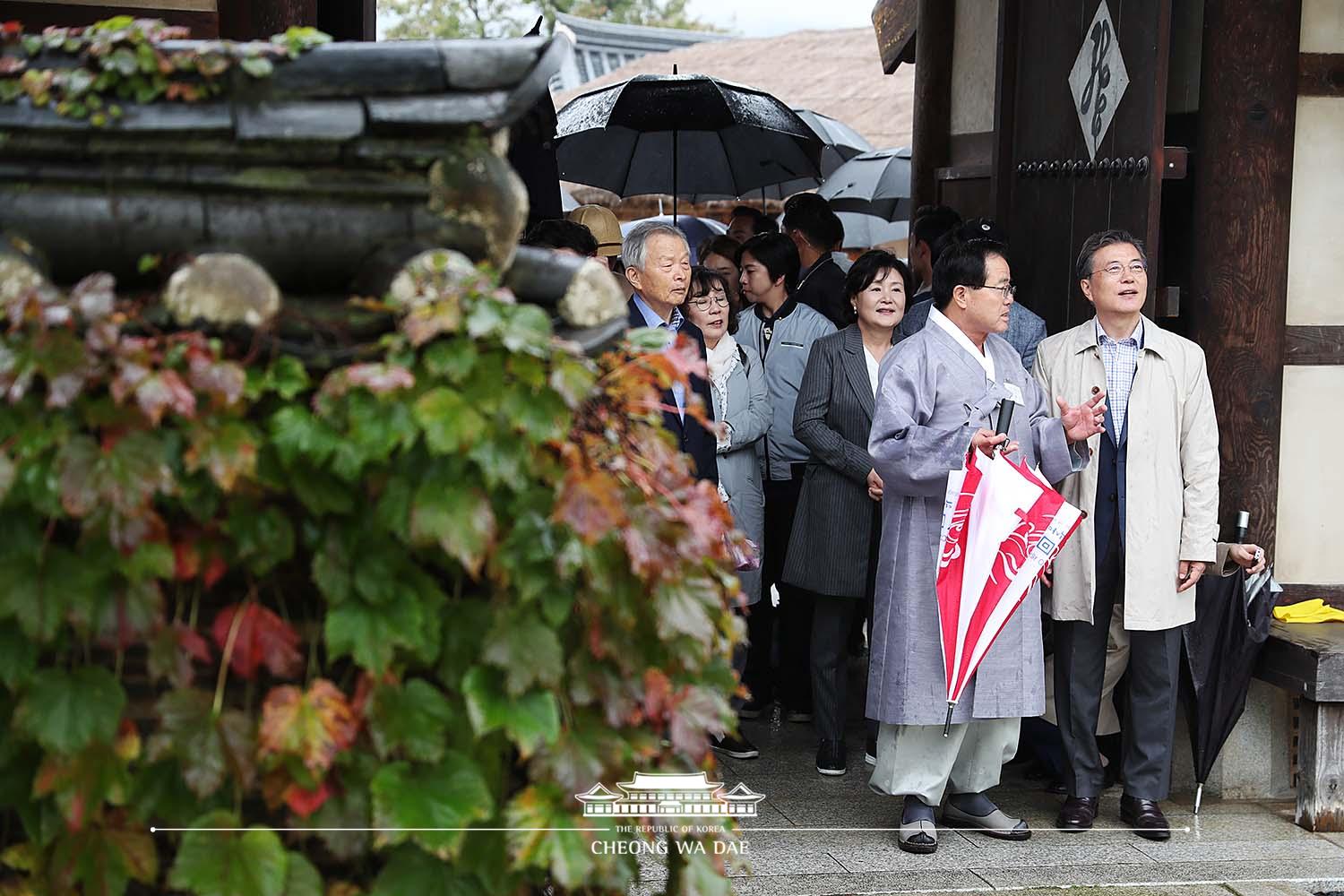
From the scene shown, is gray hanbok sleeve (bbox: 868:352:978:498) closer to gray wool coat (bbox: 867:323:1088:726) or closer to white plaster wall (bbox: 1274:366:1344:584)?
gray wool coat (bbox: 867:323:1088:726)

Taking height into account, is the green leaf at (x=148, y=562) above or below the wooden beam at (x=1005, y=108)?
below

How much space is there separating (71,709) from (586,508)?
0.83 meters

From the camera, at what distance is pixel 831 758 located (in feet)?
20.1

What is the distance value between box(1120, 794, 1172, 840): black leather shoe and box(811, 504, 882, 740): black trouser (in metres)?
1.22

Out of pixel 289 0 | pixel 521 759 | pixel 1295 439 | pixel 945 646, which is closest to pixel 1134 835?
pixel 945 646

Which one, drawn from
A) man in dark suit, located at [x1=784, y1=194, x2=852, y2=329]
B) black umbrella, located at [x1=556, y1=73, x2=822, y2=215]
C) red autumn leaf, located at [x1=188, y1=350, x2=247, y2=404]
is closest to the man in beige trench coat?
man in dark suit, located at [x1=784, y1=194, x2=852, y2=329]

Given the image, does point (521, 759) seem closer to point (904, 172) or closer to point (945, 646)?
point (945, 646)

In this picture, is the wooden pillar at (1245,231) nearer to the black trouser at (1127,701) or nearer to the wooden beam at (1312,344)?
the wooden beam at (1312,344)

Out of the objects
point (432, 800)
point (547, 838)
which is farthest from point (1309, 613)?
Result: point (432, 800)

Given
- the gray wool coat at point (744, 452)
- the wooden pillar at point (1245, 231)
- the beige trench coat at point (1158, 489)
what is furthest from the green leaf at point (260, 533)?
the wooden pillar at point (1245, 231)

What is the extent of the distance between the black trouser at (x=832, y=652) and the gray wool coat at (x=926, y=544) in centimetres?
97

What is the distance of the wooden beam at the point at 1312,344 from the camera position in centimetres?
582

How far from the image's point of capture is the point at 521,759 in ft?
8.02

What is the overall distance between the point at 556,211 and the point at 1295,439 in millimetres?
3300
